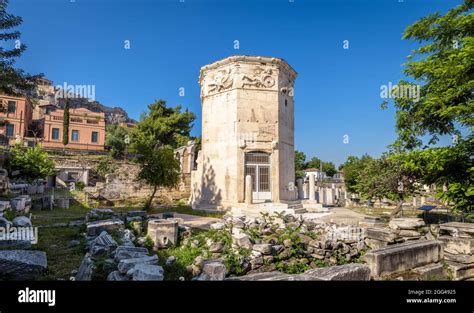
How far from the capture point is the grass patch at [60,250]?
499 centimetres

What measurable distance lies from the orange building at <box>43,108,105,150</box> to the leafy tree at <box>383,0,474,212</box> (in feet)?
133

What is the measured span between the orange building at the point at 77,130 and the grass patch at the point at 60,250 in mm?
34137

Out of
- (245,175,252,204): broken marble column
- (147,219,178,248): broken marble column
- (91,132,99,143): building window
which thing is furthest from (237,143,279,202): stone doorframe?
A: (91,132,99,143): building window

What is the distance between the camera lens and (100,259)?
17.4ft

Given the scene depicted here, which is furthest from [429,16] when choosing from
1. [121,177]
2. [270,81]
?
[121,177]

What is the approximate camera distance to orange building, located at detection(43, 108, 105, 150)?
3638cm

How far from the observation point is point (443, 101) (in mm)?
8172

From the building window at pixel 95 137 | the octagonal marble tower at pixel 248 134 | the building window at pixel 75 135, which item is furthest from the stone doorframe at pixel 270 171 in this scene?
the building window at pixel 75 135

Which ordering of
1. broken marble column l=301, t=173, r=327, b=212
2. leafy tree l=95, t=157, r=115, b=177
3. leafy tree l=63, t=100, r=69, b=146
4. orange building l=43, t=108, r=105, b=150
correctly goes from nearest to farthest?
1. broken marble column l=301, t=173, r=327, b=212
2. leafy tree l=95, t=157, r=115, b=177
3. orange building l=43, t=108, r=105, b=150
4. leafy tree l=63, t=100, r=69, b=146

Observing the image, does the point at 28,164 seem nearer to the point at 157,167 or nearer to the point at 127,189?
the point at 127,189

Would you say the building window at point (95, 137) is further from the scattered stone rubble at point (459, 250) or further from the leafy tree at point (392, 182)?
the scattered stone rubble at point (459, 250)

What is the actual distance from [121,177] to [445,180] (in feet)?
67.2

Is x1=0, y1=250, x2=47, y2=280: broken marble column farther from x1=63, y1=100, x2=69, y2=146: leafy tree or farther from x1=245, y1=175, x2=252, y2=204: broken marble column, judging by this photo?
x1=63, y1=100, x2=69, y2=146: leafy tree
